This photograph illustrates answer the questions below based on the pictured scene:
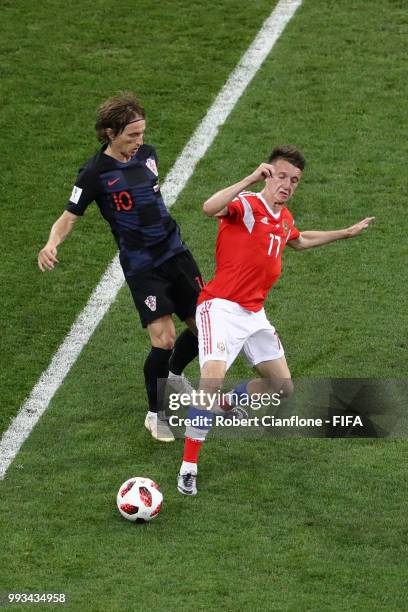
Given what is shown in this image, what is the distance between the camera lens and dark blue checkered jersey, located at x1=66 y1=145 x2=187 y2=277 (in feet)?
30.7

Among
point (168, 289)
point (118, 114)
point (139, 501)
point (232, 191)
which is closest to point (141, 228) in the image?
point (168, 289)

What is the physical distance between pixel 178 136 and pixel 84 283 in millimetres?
2400

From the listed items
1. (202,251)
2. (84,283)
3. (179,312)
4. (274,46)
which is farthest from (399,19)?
(179,312)

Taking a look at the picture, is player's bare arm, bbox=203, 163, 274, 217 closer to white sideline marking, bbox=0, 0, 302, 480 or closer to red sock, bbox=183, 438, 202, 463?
red sock, bbox=183, 438, 202, 463

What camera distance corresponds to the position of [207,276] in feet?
37.8

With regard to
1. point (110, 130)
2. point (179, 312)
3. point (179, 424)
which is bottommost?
point (179, 424)

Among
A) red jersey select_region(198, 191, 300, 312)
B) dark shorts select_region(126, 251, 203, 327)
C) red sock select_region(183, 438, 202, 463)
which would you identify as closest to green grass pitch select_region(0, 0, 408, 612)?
red sock select_region(183, 438, 202, 463)

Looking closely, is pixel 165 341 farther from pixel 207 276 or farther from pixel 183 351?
pixel 207 276

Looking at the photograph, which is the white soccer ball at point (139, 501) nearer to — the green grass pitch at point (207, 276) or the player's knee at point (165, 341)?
the green grass pitch at point (207, 276)

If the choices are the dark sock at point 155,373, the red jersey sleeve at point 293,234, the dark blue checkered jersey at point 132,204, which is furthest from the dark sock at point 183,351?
the red jersey sleeve at point 293,234

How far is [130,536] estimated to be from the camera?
859 cm

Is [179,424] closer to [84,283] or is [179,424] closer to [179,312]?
[179,312]

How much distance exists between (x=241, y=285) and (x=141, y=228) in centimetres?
87

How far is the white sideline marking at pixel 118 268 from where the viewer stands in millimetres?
9820
